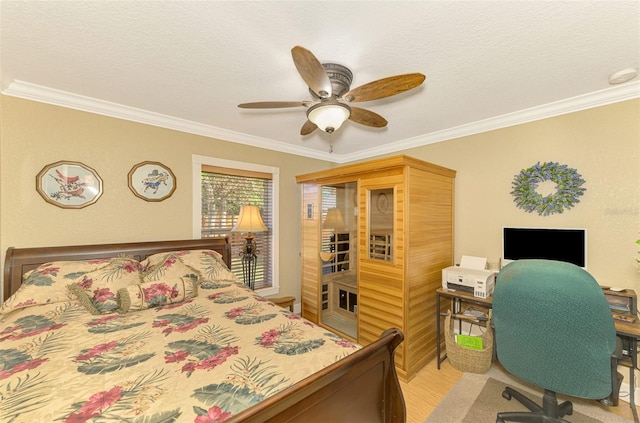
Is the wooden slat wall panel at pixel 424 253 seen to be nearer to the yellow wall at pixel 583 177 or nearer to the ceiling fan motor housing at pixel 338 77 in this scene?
the yellow wall at pixel 583 177

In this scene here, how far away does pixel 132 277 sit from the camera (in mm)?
2086

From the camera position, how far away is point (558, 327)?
57.3 inches

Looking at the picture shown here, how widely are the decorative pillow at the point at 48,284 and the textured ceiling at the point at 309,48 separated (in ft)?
4.70

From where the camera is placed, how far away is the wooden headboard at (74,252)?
2025 mm

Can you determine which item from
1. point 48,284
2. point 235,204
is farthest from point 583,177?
point 48,284

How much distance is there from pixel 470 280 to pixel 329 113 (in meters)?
2.04

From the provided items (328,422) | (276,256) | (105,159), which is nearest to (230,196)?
(276,256)

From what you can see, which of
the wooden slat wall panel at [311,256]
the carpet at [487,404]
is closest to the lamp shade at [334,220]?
the wooden slat wall panel at [311,256]

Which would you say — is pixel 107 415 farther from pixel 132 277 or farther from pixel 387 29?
pixel 387 29

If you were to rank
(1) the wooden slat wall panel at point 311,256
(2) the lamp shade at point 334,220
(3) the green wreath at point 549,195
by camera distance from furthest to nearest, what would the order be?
(1) the wooden slat wall panel at point 311,256 < (2) the lamp shade at point 334,220 < (3) the green wreath at point 549,195

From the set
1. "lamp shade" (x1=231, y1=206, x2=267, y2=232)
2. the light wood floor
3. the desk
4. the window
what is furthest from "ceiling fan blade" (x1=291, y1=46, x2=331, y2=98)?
the light wood floor

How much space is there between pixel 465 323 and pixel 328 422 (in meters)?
2.50

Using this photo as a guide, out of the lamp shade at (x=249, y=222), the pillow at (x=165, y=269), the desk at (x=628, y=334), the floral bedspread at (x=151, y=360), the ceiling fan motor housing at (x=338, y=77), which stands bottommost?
the desk at (x=628, y=334)

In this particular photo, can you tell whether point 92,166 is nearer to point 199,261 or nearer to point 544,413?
point 199,261
